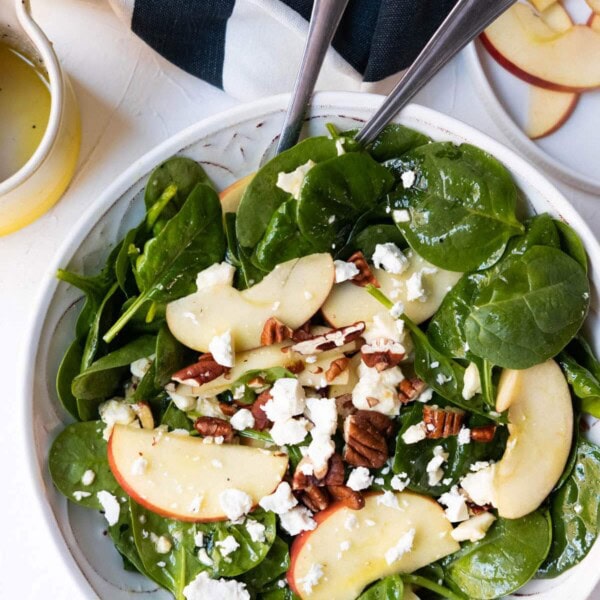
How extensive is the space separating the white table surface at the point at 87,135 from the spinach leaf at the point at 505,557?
0.60 m

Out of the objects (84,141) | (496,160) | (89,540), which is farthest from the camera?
(84,141)

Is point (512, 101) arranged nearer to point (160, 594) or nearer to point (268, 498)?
point (268, 498)

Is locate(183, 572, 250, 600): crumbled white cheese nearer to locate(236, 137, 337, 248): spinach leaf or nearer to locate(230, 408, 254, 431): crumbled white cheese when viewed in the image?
locate(230, 408, 254, 431): crumbled white cheese

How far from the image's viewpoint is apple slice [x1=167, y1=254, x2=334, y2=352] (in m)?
1.35

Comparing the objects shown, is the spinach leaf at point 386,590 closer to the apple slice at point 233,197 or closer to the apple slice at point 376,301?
the apple slice at point 376,301

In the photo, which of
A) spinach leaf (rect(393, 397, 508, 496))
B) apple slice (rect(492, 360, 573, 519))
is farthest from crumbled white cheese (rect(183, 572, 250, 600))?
apple slice (rect(492, 360, 573, 519))

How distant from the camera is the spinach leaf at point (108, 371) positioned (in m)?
1.34

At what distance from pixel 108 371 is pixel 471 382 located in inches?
23.7

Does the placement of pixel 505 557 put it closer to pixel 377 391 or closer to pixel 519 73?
pixel 377 391

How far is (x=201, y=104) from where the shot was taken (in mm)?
1588

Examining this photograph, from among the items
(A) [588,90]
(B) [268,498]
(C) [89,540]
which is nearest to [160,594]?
(C) [89,540]

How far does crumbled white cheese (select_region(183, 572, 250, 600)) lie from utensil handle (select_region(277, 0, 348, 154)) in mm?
747

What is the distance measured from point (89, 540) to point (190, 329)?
1.35 feet

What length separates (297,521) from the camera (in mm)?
1363
